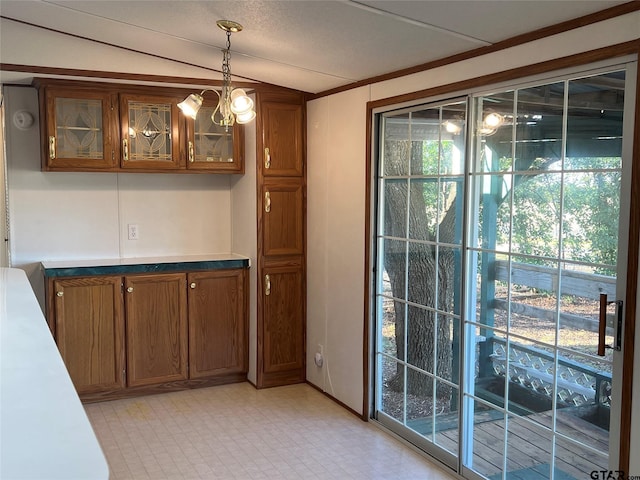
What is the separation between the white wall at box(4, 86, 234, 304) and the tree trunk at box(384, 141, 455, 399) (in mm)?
1703

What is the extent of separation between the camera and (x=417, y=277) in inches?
134

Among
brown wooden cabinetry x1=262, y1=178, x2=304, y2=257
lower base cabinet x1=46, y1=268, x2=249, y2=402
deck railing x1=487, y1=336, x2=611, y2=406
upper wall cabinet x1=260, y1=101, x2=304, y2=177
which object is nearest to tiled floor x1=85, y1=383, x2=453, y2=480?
lower base cabinet x1=46, y1=268, x2=249, y2=402

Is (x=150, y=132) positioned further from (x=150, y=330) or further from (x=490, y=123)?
(x=490, y=123)

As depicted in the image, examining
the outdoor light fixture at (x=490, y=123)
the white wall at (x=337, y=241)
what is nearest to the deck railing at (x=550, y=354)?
the outdoor light fixture at (x=490, y=123)

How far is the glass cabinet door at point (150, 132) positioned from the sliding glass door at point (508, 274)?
5.05ft

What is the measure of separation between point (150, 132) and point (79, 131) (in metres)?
0.46

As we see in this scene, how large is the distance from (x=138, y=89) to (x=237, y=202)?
1099mm

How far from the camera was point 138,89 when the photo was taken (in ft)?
13.5

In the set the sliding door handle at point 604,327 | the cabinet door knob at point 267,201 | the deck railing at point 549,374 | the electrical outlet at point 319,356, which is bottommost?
the electrical outlet at point 319,356

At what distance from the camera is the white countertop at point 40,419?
89 centimetres

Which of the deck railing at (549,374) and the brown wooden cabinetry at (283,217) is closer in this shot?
the deck railing at (549,374)

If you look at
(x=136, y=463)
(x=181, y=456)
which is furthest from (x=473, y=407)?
(x=136, y=463)

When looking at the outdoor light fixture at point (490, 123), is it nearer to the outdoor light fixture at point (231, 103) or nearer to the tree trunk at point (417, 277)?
the tree trunk at point (417, 277)

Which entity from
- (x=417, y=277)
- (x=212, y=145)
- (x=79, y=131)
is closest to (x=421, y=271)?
(x=417, y=277)
